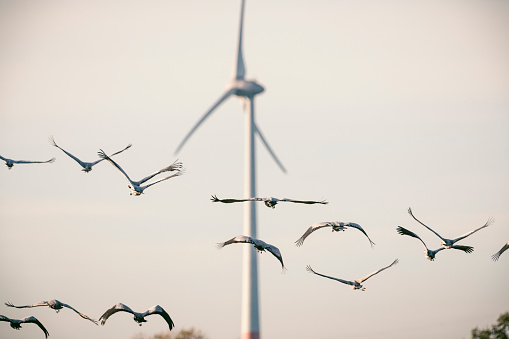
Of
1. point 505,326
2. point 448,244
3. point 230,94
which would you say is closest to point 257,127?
point 230,94

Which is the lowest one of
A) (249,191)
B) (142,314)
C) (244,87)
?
(142,314)

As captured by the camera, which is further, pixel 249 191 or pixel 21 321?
pixel 249 191

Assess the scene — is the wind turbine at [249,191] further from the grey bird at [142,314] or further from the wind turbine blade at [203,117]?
the grey bird at [142,314]

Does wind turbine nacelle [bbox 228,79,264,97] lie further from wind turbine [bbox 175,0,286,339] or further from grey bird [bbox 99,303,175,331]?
grey bird [bbox 99,303,175,331]

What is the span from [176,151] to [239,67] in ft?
59.8

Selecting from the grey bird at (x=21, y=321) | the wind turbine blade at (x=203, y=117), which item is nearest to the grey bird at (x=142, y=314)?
the grey bird at (x=21, y=321)

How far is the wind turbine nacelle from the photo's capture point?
17588 cm

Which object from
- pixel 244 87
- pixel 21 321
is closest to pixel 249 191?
pixel 244 87

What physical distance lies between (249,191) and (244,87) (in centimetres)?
1638

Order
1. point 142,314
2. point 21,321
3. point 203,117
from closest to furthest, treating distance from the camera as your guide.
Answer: point 142,314 < point 21,321 < point 203,117

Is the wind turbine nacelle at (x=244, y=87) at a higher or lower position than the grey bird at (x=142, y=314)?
higher

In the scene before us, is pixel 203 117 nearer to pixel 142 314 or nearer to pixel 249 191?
pixel 249 191

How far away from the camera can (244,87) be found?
176875 millimetres

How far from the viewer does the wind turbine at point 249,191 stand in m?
172
